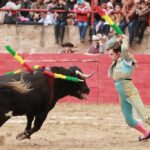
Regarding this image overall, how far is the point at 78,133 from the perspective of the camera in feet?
30.3

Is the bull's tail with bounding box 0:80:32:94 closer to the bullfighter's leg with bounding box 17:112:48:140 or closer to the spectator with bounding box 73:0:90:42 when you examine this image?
the bullfighter's leg with bounding box 17:112:48:140

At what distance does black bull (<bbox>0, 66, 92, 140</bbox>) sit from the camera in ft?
24.7

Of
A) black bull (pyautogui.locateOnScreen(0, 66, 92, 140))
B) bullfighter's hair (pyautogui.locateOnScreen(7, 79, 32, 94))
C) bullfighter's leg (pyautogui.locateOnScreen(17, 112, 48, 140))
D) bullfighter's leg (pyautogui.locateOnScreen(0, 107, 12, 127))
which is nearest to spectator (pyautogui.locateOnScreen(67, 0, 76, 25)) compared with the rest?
black bull (pyautogui.locateOnScreen(0, 66, 92, 140))

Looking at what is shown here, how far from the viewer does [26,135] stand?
26.6 feet

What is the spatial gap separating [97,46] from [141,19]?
4.21ft

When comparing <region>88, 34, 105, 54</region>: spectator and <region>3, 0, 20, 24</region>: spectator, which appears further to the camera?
<region>3, 0, 20, 24</region>: spectator

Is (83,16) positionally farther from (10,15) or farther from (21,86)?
(21,86)

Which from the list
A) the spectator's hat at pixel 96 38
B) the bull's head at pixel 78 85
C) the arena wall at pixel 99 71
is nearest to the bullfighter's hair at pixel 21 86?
the bull's head at pixel 78 85

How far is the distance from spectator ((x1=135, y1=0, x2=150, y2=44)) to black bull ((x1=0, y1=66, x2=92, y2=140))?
23.3 feet

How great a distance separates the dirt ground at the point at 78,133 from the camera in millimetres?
7915

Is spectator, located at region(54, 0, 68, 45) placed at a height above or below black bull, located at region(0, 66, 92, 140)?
below

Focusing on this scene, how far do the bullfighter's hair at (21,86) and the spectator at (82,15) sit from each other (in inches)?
340

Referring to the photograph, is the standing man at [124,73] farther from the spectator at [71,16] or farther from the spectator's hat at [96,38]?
the spectator at [71,16]

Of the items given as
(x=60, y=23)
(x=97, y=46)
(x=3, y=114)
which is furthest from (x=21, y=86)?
(x=60, y=23)
